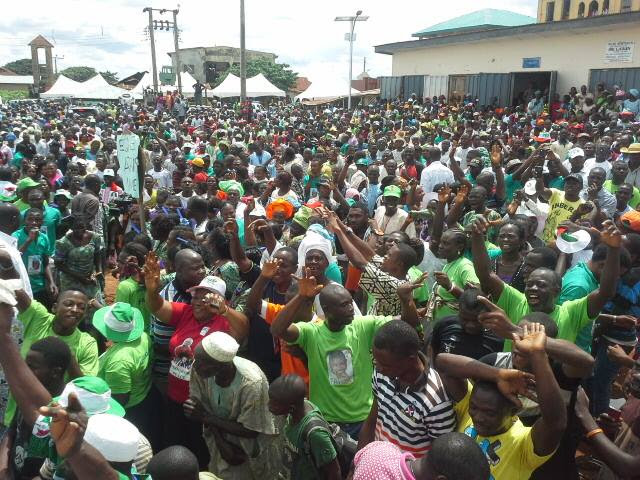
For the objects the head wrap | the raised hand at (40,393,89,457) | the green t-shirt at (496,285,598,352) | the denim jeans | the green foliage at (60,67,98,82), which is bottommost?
the denim jeans

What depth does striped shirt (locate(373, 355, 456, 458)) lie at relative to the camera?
8.57 feet

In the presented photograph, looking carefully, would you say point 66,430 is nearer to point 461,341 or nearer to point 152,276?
point 152,276

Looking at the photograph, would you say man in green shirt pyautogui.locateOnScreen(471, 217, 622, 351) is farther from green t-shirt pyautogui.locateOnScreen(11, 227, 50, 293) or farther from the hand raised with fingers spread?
green t-shirt pyautogui.locateOnScreen(11, 227, 50, 293)

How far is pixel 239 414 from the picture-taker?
2.99 m

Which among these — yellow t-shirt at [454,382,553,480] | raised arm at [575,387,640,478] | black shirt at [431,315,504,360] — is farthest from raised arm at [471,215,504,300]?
yellow t-shirt at [454,382,553,480]

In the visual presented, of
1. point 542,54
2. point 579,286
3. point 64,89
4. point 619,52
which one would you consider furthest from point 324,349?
point 64,89

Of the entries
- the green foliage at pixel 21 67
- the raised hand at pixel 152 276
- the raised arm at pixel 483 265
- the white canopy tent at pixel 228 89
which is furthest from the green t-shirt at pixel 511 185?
the green foliage at pixel 21 67

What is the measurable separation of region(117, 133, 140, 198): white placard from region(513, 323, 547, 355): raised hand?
4.64 m

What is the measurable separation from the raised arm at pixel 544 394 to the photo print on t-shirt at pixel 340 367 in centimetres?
115

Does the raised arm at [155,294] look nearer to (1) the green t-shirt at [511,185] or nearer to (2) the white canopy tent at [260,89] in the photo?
(1) the green t-shirt at [511,185]

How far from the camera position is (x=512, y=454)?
2379 millimetres

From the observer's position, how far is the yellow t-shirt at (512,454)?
2355mm

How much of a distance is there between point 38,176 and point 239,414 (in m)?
7.84

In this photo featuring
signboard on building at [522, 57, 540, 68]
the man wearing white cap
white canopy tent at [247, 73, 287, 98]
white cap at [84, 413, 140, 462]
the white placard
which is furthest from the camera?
white canopy tent at [247, 73, 287, 98]
